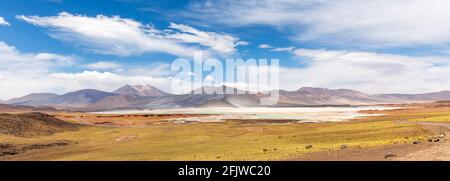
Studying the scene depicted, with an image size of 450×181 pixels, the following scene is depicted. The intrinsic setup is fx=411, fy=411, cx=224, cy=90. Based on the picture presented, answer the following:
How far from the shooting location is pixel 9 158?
48281 mm

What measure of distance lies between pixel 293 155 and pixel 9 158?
34.4 metres

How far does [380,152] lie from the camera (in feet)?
103
